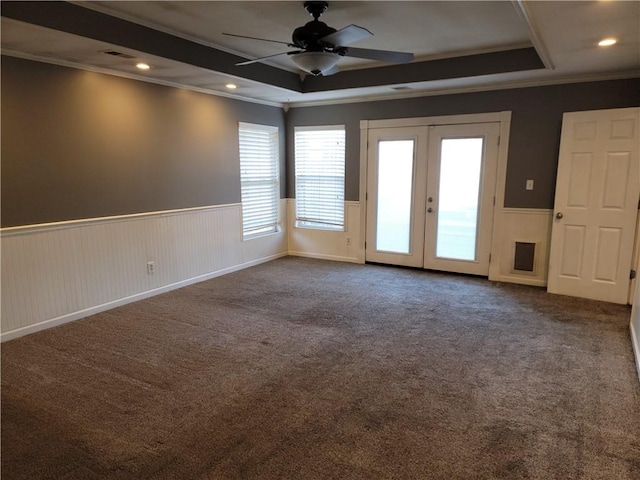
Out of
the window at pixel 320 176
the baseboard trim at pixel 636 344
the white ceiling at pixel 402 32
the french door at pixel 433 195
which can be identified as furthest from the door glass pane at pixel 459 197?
the baseboard trim at pixel 636 344

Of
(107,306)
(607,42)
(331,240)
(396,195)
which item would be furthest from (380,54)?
(331,240)

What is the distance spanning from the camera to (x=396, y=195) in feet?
18.8

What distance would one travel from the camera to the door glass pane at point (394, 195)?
5617 mm

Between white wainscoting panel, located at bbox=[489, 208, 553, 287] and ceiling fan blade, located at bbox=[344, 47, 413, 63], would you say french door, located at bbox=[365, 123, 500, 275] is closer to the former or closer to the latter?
white wainscoting panel, located at bbox=[489, 208, 553, 287]

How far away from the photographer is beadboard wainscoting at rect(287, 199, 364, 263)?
613cm

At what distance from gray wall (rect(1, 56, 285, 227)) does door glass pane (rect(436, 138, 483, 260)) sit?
2845 mm

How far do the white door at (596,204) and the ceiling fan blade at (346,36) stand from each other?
3014mm

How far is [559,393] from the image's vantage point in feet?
8.56

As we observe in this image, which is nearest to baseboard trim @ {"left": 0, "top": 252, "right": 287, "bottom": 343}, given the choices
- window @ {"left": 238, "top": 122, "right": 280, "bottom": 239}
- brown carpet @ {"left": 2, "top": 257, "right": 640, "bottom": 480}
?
brown carpet @ {"left": 2, "top": 257, "right": 640, "bottom": 480}

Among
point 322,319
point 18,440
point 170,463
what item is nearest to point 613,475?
point 170,463

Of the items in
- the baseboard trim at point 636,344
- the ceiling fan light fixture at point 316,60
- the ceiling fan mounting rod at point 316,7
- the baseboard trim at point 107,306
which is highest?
the ceiling fan mounting rod at point 316,7

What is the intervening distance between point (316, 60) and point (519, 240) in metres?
3.49

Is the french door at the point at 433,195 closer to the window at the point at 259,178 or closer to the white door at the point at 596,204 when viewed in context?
the white door at the point at 596,204

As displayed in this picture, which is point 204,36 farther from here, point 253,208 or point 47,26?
point 253,208
